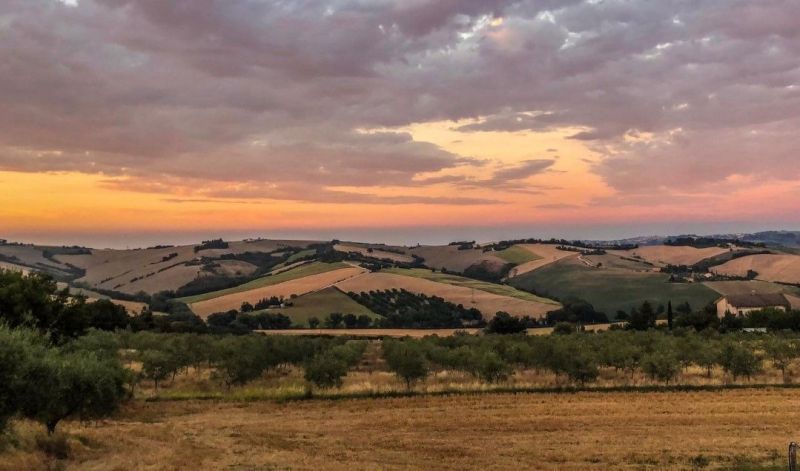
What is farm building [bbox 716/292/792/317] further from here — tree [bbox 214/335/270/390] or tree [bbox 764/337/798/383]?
tree [bbox 214/335/270/390]

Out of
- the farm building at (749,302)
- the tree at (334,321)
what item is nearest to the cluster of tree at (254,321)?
the tree at (334,321)

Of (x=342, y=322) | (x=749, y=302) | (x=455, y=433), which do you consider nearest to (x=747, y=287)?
(x=749, y=302)

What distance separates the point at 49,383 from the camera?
95.0ft

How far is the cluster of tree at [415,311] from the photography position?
158 m

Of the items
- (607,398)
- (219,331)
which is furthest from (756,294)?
(219,331)

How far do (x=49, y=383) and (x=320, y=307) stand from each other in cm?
13985

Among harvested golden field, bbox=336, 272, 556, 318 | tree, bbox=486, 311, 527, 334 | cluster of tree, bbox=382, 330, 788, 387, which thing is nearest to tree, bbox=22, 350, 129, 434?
cluster of tree, bbox=382, 330, 788, 387

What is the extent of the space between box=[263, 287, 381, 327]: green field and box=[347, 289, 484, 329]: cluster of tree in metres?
3.88

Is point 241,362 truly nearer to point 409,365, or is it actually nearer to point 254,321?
point 409,365

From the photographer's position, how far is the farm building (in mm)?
156500

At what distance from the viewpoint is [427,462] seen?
109 ft

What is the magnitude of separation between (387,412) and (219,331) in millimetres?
93868

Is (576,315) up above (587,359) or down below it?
below

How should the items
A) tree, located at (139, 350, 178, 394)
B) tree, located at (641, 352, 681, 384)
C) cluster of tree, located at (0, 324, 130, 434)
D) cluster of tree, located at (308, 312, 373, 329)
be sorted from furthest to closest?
1. cluster of tree, located at (308, 312, 373, 329)
2. tree, located at (139, 350, 178, 394)
3. tree, located at (641, 352, 681, 384)
4. cluster of tree, located at (0, 324, 130, 434)
